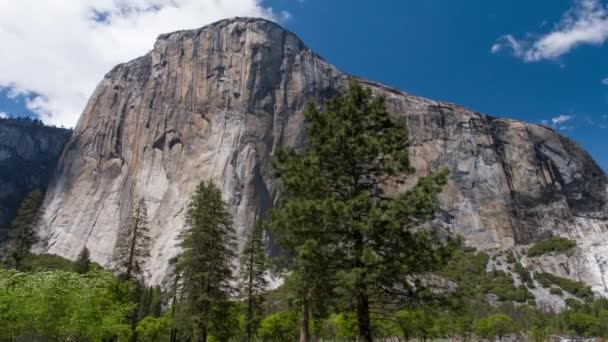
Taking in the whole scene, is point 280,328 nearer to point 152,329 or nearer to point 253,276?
point 253,276

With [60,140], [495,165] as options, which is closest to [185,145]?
[60,140]

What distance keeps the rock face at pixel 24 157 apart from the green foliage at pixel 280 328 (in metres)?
135

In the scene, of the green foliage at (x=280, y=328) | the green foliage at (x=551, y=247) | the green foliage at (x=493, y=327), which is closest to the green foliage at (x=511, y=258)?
the green foliage at (x=551, y=247)

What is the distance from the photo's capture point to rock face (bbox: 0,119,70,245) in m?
158

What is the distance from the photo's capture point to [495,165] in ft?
493

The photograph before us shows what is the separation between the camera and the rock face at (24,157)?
518 ft

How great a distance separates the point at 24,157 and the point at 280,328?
161 metres

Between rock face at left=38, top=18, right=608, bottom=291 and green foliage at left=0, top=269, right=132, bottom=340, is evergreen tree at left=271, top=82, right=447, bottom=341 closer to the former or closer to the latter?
green foliage at left=0, top=269, right=132, bottom=340

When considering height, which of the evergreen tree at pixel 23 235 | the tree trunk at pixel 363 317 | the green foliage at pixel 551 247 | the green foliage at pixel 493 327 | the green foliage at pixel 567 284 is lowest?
the tree trunk at pixel 363 317

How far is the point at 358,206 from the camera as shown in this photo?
14.9m

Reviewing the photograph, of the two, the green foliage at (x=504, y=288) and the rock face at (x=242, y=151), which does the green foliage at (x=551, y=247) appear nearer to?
the rock face at (x=242, y=151)

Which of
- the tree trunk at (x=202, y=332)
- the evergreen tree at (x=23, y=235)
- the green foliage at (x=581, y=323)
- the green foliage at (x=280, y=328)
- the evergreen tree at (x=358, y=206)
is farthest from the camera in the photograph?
the green foliage at (x=581, y=323)

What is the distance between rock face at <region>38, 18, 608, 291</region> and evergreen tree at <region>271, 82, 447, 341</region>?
285 feet

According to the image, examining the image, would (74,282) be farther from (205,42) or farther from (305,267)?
(205,42)
